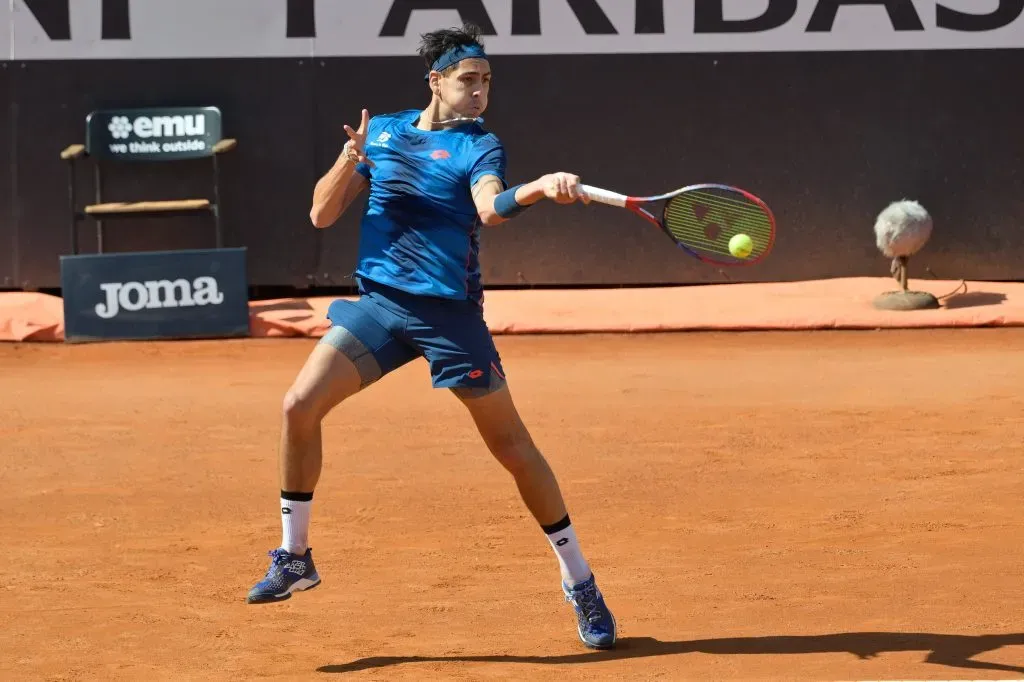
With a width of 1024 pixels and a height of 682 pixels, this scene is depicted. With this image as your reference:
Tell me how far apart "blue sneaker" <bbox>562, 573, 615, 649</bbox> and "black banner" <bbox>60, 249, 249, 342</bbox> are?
23.0 feet


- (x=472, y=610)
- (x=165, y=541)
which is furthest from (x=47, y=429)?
(x=472, y=610)

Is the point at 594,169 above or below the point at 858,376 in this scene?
above

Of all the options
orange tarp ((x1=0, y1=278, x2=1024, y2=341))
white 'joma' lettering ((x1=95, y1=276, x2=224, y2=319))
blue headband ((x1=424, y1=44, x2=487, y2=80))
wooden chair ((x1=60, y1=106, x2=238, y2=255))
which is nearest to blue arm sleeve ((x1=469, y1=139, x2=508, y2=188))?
blue headband ((x1=424, y1=44, x2=487, y2=80))

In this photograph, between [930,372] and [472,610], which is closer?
[472,610]

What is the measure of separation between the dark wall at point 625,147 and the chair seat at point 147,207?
602 millimetres

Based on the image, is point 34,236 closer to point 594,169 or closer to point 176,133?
point 176,133

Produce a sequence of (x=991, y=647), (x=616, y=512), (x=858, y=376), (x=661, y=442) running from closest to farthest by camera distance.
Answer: (x=991, y=647), (x=616, y=512), (x=661, y=442), (x=858, y=376)

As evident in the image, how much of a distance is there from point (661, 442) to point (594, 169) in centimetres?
502

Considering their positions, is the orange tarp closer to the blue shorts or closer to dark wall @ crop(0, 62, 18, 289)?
dark wall @ crop(0, 62, 18, 289)

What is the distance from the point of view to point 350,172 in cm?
467

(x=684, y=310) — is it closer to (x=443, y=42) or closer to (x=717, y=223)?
(x=717, y=223)

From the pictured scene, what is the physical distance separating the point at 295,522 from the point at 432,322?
28.4 inches

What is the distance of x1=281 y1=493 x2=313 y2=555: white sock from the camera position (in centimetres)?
456

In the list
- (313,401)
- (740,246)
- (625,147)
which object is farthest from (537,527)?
(625,147)
